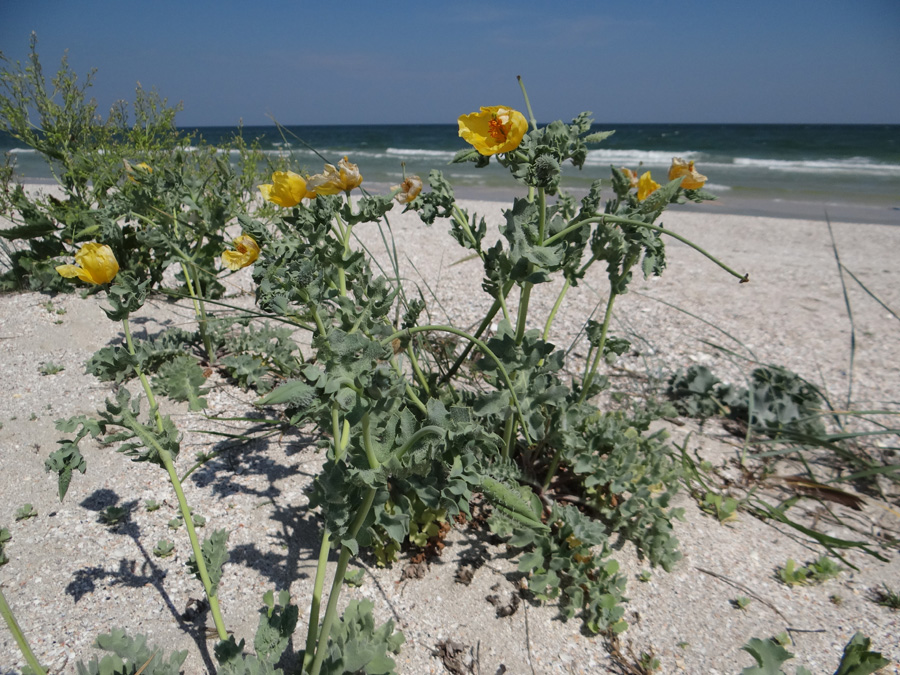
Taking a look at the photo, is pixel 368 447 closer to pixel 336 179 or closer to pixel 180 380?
pixel 336 179

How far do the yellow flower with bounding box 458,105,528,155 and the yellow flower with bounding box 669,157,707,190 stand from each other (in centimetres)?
49

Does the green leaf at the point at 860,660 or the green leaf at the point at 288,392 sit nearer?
the green leaf at the point at 288,392

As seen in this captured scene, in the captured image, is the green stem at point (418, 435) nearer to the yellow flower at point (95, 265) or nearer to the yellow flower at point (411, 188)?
the yellow flower at point (411, 188)

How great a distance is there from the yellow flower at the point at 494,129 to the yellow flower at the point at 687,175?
0.49 meters

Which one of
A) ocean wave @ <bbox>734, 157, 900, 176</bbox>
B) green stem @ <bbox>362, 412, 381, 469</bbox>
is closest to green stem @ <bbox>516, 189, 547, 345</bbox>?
green stem @ <bbox>362, 412, 381, 469</bbox>

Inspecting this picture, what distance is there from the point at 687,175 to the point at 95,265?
57.4 inches

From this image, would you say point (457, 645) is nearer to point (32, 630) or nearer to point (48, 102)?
point (32, 630)

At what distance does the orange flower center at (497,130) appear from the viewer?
3.95 feet

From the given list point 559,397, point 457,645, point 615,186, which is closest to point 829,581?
point 559,397

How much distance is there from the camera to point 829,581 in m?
1.55

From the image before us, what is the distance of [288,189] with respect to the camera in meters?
1.41

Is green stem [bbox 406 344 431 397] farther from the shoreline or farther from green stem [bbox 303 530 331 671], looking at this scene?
the shoreline

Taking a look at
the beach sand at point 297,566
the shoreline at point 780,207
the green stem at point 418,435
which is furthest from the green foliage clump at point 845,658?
the shoreline at point 780,207

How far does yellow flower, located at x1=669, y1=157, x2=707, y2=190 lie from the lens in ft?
4.70
